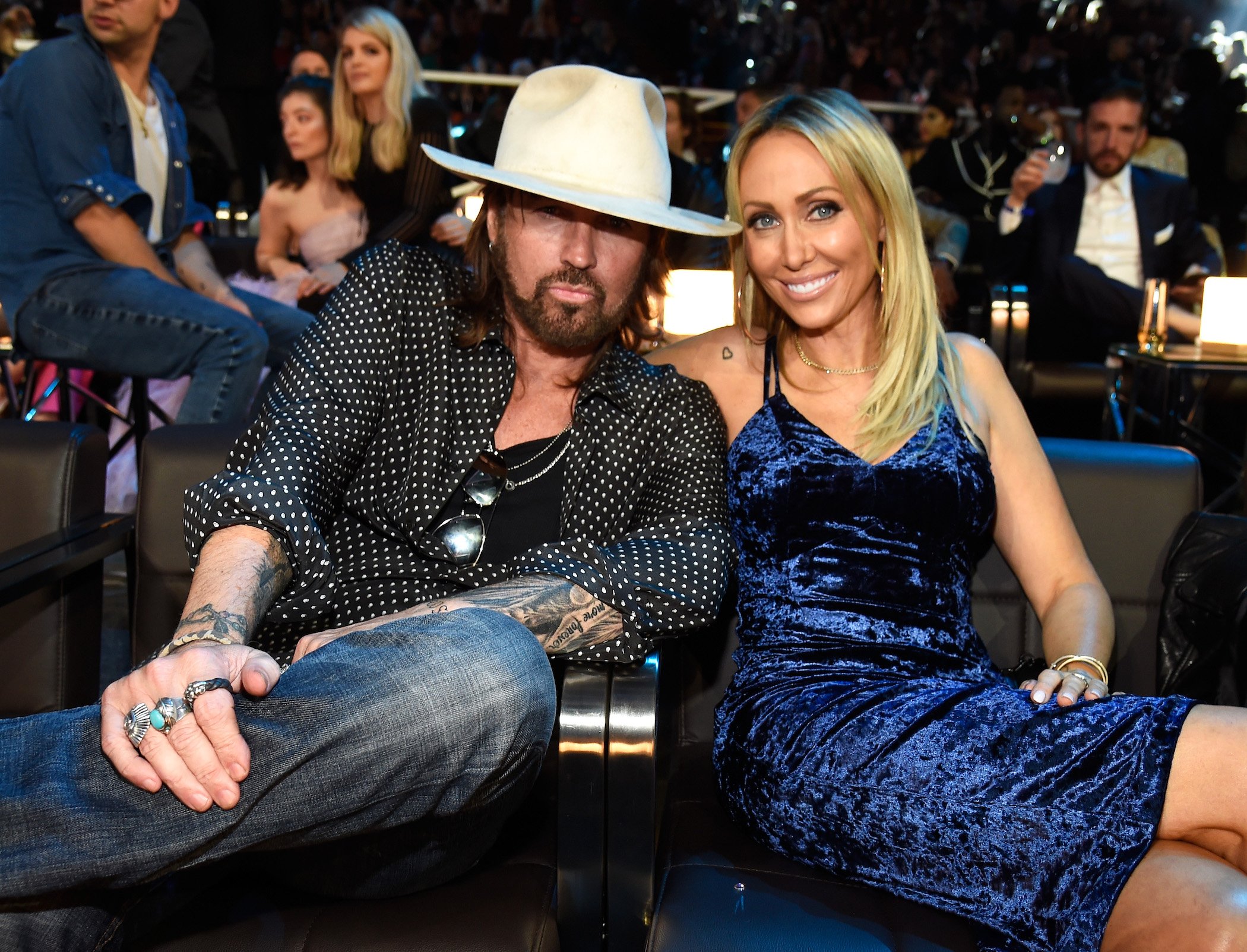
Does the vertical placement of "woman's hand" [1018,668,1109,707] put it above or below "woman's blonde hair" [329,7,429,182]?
below

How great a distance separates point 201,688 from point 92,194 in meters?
2.43

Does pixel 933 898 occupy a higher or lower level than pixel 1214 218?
lower

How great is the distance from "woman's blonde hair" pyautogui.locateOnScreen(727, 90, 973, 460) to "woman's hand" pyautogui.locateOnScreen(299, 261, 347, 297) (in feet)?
9.47

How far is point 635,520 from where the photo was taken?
1891mm

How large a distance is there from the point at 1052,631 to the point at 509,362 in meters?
0.97

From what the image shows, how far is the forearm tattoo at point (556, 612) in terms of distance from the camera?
1.54 meters

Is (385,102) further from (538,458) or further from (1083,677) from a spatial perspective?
(1083,677)

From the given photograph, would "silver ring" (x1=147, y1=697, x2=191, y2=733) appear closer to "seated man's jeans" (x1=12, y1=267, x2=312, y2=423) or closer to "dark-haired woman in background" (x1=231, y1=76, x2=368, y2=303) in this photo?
"seated man's jeans" (x1=12, y1=267, x2=312, y2=423)

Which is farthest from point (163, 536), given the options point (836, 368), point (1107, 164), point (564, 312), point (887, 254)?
point (1107, 164)

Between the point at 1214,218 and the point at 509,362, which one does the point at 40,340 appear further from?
the point at 1214,218

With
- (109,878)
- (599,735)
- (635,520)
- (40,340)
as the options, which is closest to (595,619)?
(599,735)

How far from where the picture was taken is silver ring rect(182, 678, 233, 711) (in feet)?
3.95

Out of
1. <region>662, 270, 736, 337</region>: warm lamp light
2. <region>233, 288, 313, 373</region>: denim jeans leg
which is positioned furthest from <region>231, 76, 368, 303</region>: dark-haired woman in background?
<region>662, 270, 736, 337</region>: warm lamp light

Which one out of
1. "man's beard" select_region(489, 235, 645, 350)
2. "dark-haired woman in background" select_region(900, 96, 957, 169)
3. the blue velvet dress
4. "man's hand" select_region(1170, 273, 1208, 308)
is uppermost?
"dark-haired woman in background" select_region(900, 96, 957, 169)
